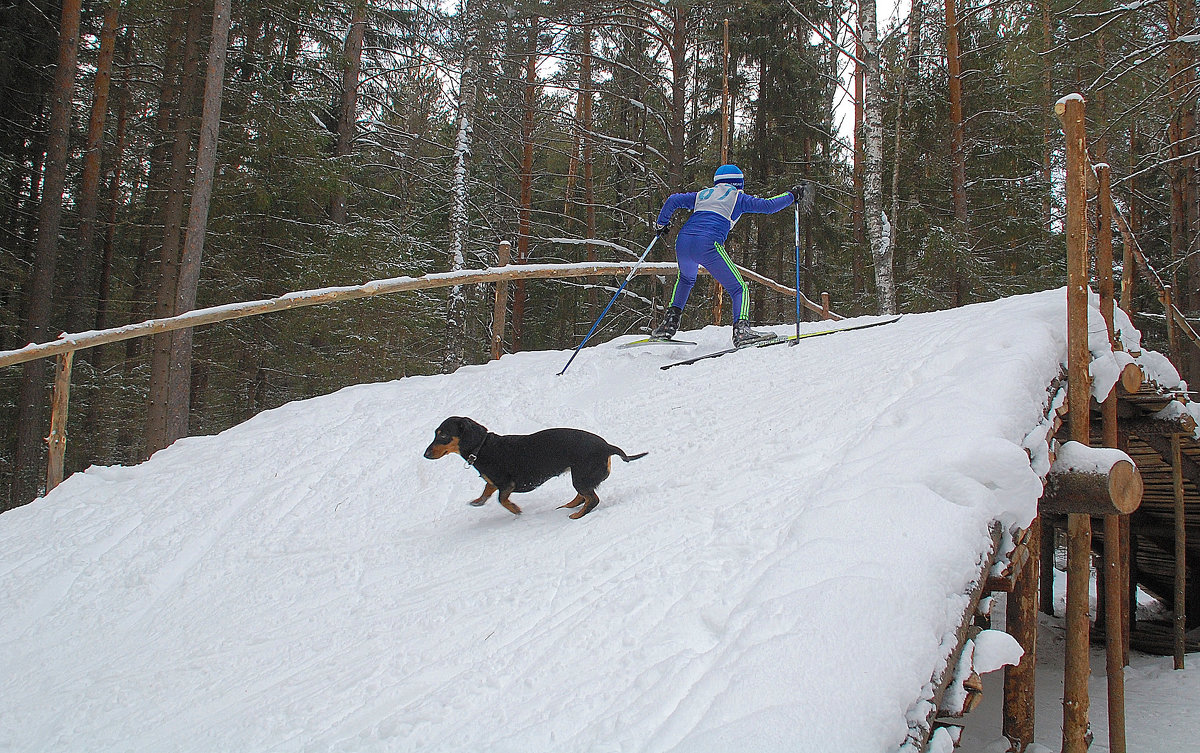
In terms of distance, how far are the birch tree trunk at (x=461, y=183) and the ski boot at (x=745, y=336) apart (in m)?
8.23

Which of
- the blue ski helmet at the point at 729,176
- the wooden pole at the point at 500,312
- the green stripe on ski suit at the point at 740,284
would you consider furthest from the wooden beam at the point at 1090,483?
the wooden pole at the point at 500,312

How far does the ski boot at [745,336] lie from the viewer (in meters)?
7.35

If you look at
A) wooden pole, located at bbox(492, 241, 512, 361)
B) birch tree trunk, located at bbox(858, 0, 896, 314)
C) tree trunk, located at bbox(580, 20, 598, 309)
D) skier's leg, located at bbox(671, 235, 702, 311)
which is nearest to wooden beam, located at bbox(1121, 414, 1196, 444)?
skier's leg, located at bbox(671, 235, 702, 311)

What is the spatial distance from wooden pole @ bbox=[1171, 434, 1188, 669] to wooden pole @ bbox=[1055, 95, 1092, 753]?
2233 mm

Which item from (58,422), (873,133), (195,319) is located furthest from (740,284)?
(873,133)

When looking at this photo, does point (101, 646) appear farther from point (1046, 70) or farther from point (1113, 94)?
point (1046, 70)

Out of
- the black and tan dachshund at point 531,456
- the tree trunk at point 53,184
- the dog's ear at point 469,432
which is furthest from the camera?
the tree trunk at point 53,184

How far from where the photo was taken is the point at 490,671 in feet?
9.26

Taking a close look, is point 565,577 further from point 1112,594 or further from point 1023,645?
point 1112,594

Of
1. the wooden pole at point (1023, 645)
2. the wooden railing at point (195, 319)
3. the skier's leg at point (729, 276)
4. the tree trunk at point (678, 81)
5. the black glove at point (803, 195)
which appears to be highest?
the tree trunk at point (678, 81)

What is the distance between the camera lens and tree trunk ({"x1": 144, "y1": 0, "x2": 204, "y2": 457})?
9.64 meters

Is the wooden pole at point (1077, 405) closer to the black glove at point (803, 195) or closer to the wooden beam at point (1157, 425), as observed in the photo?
the wooden beam at point (1157, 425)

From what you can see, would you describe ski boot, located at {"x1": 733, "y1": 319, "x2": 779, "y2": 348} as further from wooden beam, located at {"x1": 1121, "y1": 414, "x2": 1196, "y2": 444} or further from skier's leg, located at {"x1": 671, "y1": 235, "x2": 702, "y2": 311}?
wooden beam, located at {"x1": 1121, "y1": 414, "x2": 1196, "y2": 444}

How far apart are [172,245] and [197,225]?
1.80 meters
